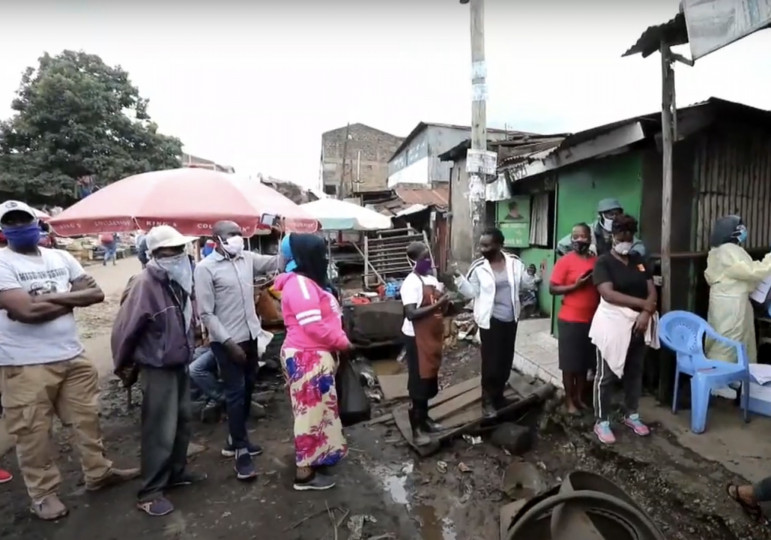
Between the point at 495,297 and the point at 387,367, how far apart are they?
10.6 ft

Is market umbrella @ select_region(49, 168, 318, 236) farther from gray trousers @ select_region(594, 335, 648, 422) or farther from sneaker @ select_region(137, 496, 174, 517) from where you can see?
gray trousers @ select_region(594, 335, 648, 422)

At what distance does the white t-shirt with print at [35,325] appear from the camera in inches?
113

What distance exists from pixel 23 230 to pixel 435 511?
3.42 meters

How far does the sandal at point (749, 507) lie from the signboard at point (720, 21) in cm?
269

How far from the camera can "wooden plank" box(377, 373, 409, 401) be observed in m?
5.48

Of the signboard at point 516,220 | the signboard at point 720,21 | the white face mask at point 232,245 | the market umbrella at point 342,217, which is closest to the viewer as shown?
the signboard at point 720,21

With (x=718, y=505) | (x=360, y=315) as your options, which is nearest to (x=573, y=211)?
(x=360, y=315)

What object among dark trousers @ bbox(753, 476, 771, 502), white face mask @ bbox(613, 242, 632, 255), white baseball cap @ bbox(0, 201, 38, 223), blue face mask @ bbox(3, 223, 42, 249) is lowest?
dark trousers @ bbox(753, 476, 771, 502)

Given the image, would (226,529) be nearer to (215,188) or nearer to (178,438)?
(178,438)

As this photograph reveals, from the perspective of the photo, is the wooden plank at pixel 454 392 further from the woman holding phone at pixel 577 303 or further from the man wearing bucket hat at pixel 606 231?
the man wearing bucket hat at pixel 606 231

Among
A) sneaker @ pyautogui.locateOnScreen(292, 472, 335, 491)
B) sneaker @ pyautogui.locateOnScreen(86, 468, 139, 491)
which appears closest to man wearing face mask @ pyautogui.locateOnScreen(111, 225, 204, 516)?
sneaker @ pyautogui.locateOnScreen(86, 468, 139, 491)

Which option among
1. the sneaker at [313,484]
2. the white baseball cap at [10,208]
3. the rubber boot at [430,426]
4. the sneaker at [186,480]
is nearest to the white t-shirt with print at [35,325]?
the white baseball cap at [10,208]

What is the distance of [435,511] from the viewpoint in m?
3.36

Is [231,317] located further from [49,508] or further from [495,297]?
[495,297]
